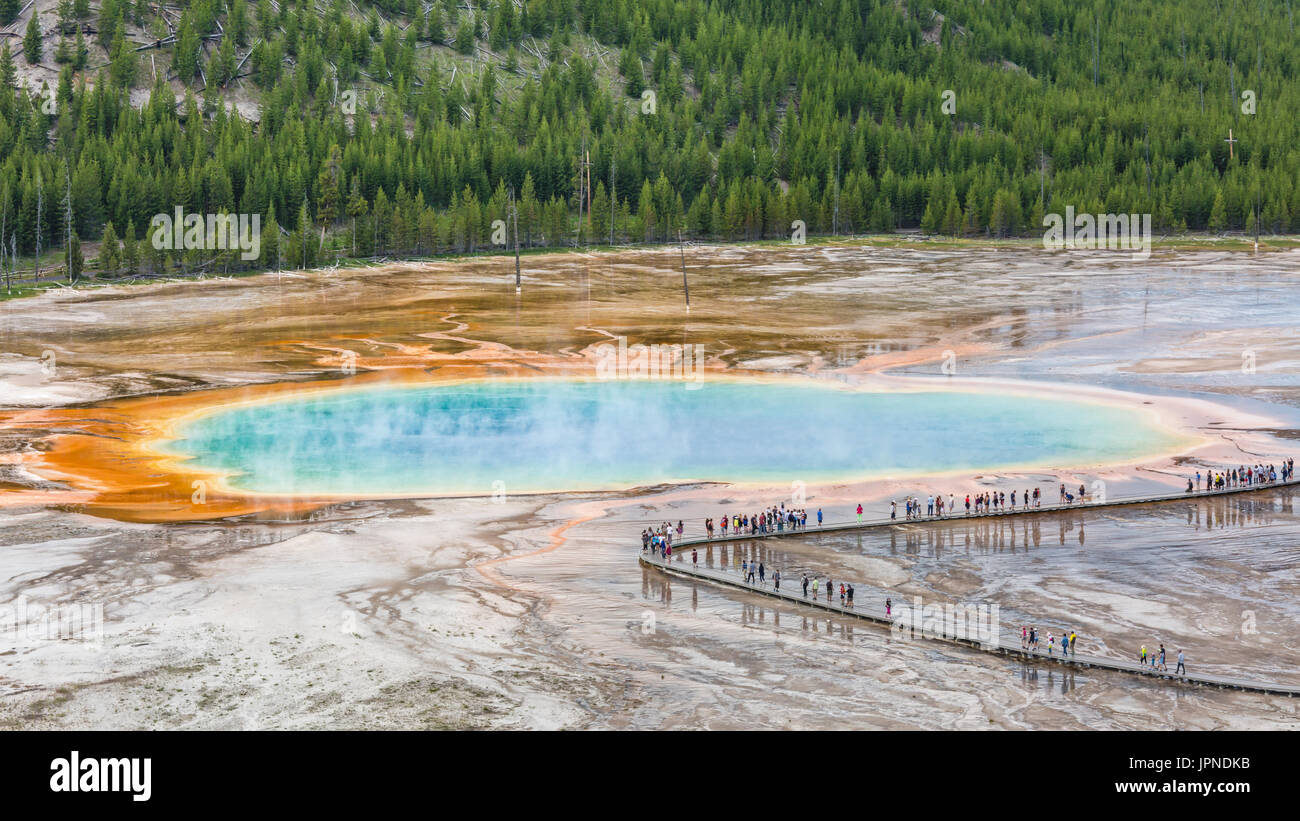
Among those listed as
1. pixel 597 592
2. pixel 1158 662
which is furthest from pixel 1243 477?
pixel 597 592

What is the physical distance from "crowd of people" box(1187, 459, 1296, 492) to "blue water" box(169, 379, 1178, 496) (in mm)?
4670

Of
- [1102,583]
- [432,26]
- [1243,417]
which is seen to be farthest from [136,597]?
[432,26]

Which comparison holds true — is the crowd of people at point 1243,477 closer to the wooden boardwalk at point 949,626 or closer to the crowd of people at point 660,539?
the wooden boardwalk at point 949,626

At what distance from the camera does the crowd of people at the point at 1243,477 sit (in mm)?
47281

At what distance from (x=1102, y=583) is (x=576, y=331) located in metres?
49.7

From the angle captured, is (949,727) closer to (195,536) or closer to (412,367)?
(195,536)

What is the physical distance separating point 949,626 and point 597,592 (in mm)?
9532

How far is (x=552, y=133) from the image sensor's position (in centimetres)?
15112

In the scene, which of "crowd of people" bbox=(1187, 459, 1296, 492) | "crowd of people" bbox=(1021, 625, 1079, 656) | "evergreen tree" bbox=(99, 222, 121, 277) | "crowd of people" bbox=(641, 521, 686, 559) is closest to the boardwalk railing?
"crowd of people" bbox=(1187, 459, 1296, 492)

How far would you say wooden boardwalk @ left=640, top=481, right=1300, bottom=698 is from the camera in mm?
30500

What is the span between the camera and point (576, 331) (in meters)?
83.6

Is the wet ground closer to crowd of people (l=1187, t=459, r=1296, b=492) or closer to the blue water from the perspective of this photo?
crowd of people (l=1187, t=459, r=1296, b=492)

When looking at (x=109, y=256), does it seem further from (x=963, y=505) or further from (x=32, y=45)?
(x=963, y=505)

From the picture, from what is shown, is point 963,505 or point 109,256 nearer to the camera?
Answer: point 963,505
